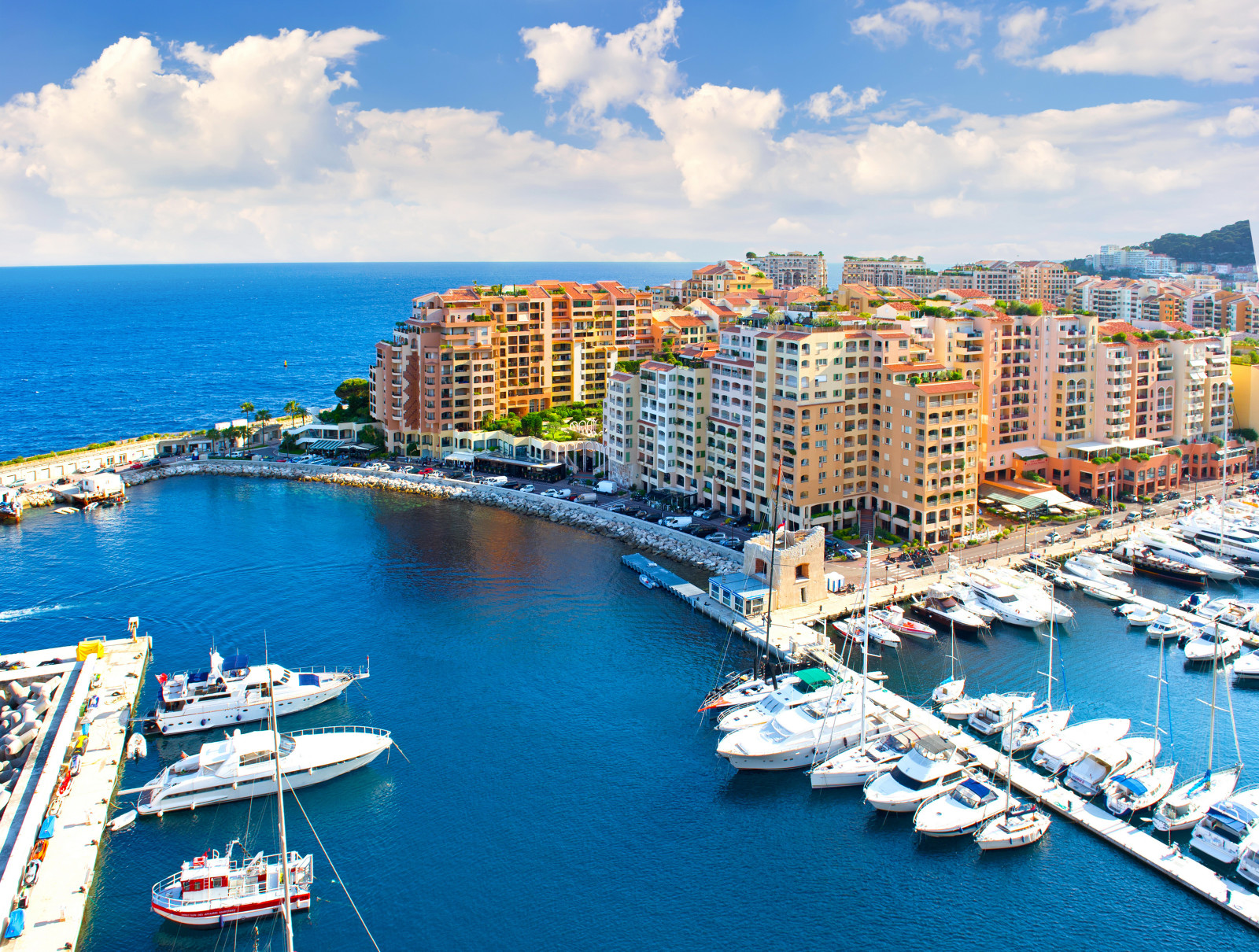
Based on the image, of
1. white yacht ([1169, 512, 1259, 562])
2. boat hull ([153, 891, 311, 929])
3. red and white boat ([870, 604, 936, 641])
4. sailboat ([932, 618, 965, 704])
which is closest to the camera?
boat hull ([153, 891, 311, 929])

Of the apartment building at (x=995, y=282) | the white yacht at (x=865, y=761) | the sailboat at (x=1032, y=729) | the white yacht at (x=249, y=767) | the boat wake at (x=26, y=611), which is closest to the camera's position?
the white yacht at (x=249, y=767)

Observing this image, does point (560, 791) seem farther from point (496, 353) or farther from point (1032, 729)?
point (496, 353)

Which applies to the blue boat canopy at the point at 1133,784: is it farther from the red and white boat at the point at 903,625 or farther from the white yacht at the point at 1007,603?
the white yacht at the point at 1007,603

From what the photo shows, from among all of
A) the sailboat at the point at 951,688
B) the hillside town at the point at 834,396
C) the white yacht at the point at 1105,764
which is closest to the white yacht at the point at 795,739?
the sailboat at the point at 951,688

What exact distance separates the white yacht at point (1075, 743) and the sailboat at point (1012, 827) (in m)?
4.26

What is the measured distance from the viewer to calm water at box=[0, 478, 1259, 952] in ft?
135

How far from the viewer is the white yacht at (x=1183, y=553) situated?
79000 mm

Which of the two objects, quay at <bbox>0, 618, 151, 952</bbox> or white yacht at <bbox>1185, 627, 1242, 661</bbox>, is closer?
quay at <bbox>0, 618, 151, 952</bbox>

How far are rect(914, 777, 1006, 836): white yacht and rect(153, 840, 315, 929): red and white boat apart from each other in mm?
28427

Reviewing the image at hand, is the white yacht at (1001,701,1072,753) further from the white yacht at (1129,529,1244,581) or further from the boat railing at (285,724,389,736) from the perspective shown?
the boat railing at (285,724,389,736)

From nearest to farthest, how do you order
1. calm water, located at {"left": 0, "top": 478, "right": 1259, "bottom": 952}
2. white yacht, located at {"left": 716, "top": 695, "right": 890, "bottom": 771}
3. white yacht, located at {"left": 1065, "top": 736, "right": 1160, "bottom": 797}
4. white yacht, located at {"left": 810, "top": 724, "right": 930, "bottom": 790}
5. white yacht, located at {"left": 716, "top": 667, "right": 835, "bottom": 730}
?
1. calm water, located at {"left": 0, "top": 478, "right": 1259, "bottom": 952}
2. white yacht, located at {"left": 1065, "top": 736, "right": 1160, "bottom": 797}
3. white yacht, located at {"left": 810, "top": 724, "right": 930, "bottom": 790}
4. white yacht, located at {"left": 716, "top": 695, "right": 890, "bottom": 771}
5. white yacht, located at {"left": 716, "top": 667, "right": 835, "bottom": 730}

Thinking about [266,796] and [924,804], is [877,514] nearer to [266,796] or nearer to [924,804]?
[924,804]

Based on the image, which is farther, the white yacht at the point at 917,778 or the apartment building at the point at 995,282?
the apartment building at the point at 995,282

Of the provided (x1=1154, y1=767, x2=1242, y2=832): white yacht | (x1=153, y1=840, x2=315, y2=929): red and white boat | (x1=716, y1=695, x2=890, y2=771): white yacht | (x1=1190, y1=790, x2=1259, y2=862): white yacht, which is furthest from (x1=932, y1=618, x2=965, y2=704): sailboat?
(x1=153, y1=840, x2=315, y2=929): red and white boat
